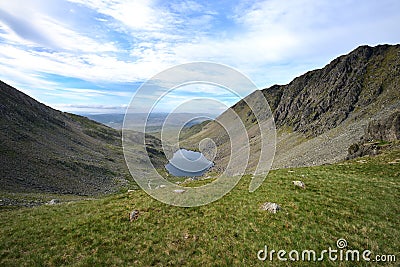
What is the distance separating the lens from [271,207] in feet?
61.5

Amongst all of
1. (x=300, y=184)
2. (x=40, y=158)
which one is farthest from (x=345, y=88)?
(x=40, y=158)

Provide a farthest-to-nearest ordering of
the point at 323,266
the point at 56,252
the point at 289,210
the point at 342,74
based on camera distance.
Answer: the point at 342,74 → the point at 289,210 → the point at 56,252 → the point at 323,266

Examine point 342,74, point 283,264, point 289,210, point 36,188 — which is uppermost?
point 342,74

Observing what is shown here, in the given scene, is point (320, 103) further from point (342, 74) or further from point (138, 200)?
point (138, 200)

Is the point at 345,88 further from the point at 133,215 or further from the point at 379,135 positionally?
the point at 133,215

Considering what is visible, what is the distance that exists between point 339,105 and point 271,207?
148768mm

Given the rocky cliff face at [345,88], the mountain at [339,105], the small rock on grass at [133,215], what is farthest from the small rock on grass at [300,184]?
the rocky cliff face at [345,88]

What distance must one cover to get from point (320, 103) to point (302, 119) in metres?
15.7

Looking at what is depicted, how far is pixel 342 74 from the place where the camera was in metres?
157

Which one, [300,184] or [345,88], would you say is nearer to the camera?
[300,184]

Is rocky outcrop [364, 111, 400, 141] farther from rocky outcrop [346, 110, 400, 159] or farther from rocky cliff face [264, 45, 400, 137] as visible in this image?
rocky cliff face [264, 45, 400, 137]

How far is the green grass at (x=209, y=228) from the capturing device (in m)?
14.1

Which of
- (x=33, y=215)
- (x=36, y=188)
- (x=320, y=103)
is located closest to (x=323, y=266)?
(x=33, y=215)

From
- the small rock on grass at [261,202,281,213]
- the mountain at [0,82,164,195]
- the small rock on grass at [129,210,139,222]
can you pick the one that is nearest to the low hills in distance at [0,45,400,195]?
the mountain at [0,82,164,195]
